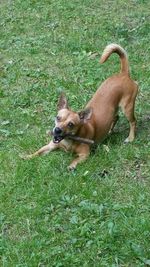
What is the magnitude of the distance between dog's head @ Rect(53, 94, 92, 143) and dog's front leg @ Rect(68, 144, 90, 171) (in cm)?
18

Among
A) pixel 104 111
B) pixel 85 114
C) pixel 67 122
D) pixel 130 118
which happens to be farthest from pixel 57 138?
pixel 130 118

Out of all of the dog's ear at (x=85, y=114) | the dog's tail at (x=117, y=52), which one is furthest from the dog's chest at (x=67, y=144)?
the dog's tail at (x=117, y=52)

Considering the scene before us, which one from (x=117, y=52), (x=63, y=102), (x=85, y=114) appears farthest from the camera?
(x=117, y=52)

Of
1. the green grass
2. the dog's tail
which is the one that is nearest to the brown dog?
the dog's tail

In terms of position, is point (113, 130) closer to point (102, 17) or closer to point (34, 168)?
point (34, 168)

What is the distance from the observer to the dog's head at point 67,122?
5.73 meters

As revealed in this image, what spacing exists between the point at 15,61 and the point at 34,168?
3.00 m

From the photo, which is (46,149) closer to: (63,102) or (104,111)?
(63,102)

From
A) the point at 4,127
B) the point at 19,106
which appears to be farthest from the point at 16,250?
the point at 19,106

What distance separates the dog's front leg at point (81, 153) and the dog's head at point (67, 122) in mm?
184

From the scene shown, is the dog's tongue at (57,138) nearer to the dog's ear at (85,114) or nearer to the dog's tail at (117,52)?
the dog's ear at (85,114)

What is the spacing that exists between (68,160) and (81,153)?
15 centimetres

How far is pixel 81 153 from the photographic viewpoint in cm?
596

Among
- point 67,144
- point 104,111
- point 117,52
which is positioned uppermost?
point 117,52
